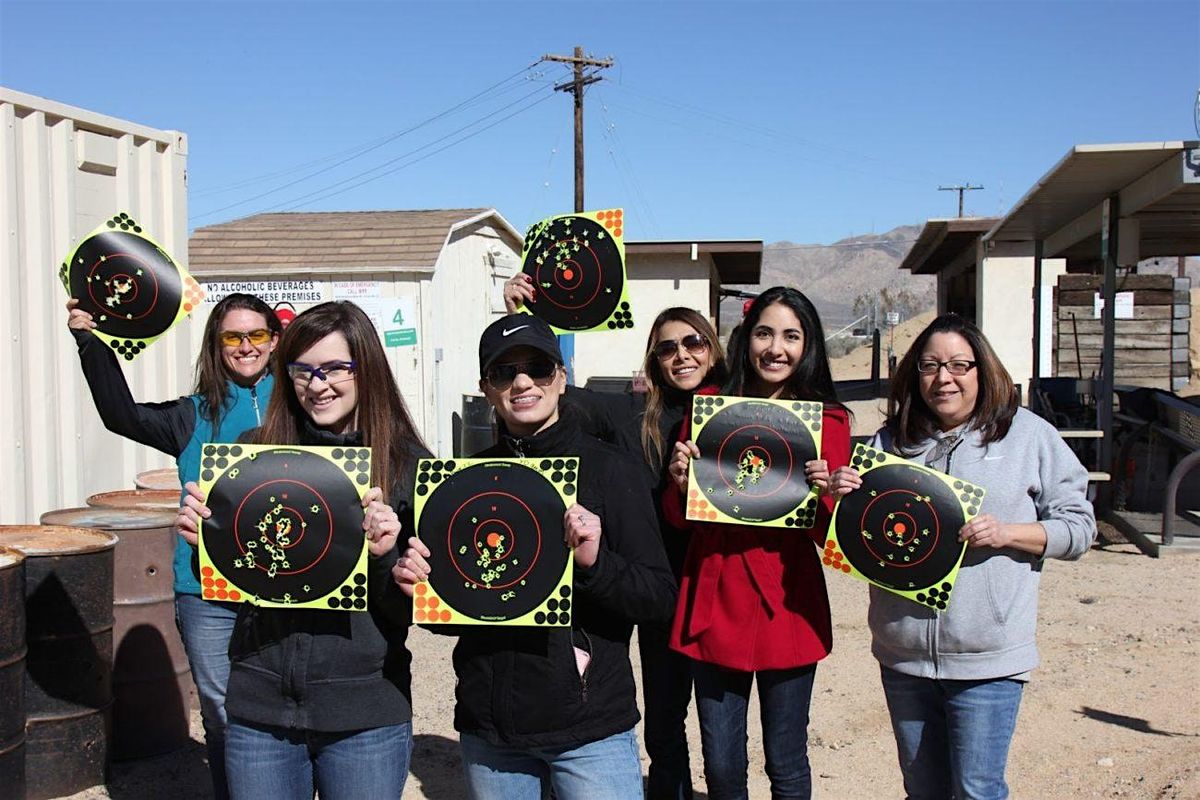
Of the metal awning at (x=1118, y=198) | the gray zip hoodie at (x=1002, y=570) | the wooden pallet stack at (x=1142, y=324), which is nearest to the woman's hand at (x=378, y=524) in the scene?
the gray zip hoodie at (x=1002, y=570)

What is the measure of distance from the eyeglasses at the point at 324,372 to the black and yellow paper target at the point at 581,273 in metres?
1.58

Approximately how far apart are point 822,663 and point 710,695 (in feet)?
11.1

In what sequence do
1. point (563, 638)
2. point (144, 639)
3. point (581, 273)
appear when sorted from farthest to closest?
1. point (144, 639)
2. point (581, 273)
3. point (563, 638)

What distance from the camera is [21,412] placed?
5.48m

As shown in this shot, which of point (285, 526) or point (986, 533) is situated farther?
point (986, 533)

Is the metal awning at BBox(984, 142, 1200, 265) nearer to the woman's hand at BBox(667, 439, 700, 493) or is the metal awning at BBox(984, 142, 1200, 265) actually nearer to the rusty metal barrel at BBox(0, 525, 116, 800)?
the woman's hand at BBox(667, 439, 700, 493)

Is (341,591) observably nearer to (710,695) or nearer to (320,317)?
(320,317)

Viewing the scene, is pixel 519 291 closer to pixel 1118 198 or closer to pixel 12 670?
pixel 12 670

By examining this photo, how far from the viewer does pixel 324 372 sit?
261 centimetres

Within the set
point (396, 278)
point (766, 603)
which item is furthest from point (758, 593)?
point (396, 278)

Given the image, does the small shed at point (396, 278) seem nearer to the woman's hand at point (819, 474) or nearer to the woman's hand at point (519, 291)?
the woman's hand at point (519, 291)

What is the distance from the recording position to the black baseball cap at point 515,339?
2.56 metres

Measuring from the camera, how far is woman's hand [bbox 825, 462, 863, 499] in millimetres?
3006

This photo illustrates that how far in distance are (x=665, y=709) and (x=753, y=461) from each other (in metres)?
1.05
